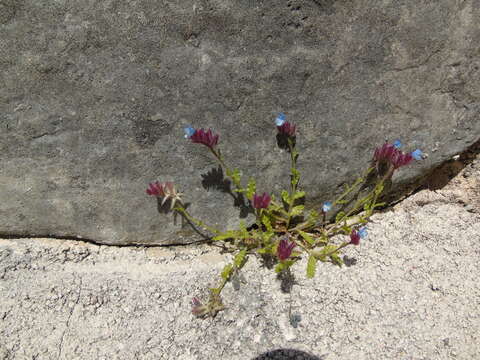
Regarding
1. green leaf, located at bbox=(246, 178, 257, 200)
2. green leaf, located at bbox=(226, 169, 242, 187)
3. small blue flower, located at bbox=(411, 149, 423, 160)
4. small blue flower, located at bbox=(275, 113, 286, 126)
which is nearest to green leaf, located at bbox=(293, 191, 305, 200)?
green leaf, located at bbox=(246, 178, 257, 200)

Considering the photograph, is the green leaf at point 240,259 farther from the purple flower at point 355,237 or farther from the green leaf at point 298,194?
the purple flower at point 355,237

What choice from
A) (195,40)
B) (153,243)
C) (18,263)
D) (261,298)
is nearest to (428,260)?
(261,298)

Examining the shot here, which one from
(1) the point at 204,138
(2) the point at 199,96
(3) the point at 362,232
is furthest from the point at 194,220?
(3) the point at 362,232

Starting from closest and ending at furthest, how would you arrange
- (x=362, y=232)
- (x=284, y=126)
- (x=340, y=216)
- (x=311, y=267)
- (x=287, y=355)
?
1. (x=287, y=355)
2. (x=284, y=126)
3. (x=311, y=267)
4. (x=362, y=232)
5. (x=340, y=216)

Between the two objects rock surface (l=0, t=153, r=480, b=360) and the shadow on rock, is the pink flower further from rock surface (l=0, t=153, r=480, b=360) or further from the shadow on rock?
the shadow on rock

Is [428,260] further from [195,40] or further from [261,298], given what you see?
[195,40]

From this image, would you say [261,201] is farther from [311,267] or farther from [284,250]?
[311,267]
